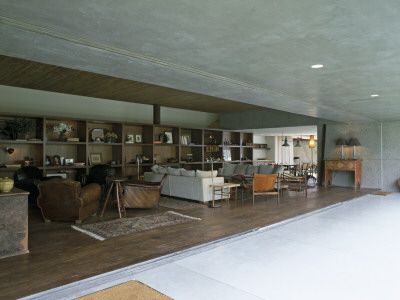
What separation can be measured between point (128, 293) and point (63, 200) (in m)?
2.81

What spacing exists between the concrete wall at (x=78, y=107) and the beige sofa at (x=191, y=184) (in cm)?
304

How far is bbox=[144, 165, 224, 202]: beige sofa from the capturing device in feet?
22.9

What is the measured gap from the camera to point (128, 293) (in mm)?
2729

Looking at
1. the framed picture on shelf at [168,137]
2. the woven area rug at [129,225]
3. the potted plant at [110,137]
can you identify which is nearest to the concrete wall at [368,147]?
the framed picture on shelf at [168,137]

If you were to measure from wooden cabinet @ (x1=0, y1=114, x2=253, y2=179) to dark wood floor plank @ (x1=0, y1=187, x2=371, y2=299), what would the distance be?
184 centimetres

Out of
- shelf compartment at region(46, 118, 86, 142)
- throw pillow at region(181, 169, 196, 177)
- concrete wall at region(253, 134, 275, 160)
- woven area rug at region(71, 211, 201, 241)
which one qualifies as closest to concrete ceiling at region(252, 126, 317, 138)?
concrete wall at region(253, 134, 275, 160)

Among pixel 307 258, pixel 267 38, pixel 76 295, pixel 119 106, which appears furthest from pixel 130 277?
pixel 119 106

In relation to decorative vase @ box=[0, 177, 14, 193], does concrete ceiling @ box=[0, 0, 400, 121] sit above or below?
above

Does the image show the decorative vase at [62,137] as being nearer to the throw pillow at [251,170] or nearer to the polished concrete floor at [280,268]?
the throw pillow at [251,170]

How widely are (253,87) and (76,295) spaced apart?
12.8ft

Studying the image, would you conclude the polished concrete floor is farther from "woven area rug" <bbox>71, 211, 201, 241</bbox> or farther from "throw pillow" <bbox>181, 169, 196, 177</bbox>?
"throw pillow" <bbox>181, 169, 196, 177</bbox>

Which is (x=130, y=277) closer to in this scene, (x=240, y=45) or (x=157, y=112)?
(x=240, y=45)

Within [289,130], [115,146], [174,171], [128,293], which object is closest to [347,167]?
[289,130]

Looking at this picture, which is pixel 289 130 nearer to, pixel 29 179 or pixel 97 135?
pixel 97 135
